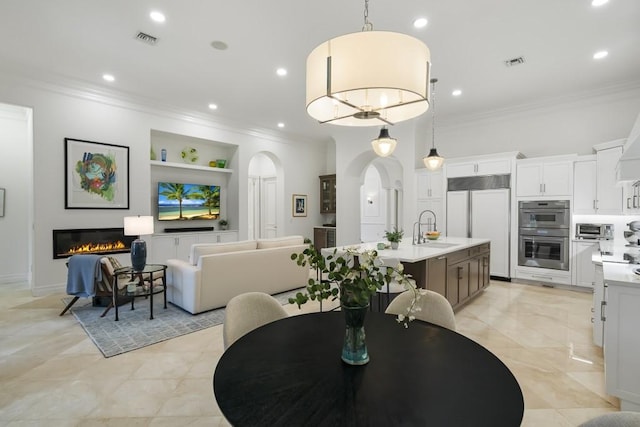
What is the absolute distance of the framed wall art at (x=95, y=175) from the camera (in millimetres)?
4738

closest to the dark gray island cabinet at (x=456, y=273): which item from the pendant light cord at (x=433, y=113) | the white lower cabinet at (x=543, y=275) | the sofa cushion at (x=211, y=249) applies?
the white lower cabinet at (x=543, y=275)

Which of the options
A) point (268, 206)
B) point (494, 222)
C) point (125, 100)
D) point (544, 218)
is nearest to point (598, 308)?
point (544, 218)

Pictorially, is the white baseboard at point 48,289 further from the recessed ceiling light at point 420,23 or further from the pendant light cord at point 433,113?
the pendant light cord at point 433,113

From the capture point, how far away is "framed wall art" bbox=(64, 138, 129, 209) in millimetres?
4738

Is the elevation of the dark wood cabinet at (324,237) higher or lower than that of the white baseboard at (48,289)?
higher

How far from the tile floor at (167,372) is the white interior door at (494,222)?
1.65m

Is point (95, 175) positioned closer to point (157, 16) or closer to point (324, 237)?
point (157, 16)

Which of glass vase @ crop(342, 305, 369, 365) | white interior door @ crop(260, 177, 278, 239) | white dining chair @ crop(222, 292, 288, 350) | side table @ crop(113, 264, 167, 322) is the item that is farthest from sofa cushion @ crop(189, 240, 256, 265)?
white interior door @ crop(260, 177, 278, 239)

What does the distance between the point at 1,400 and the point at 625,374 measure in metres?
4.03

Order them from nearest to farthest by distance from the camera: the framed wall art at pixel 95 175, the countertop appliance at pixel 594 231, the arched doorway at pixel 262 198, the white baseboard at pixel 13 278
Answer: the countertop appliance at pixel 594 231 → the framed wall art at pixel 95 175 → the white baseboard at pixel 13 278 → the arched doorway at pixel 262 198

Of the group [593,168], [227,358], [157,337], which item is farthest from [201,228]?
[593,168]

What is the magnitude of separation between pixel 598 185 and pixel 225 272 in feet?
17.8

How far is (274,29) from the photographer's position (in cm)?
337

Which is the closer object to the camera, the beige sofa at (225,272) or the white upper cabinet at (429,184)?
the beige sofa at (225,272)
